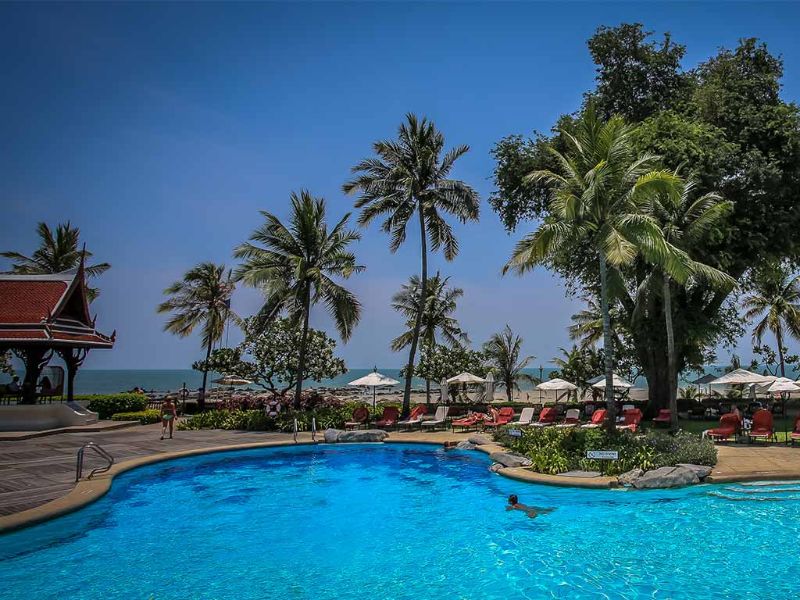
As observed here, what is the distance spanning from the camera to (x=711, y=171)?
68.3ft

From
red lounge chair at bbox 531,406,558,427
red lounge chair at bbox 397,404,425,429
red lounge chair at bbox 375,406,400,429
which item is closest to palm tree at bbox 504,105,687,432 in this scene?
red lounge chair at bbox 531,406,558,427

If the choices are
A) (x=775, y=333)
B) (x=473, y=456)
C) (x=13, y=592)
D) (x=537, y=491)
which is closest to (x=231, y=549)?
(x=13, y=592)

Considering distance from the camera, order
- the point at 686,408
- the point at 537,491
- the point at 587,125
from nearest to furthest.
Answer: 1. the point at 537,491
2. the point at 587,125
3. the point at 686,408

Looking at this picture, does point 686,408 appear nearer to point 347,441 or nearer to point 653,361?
point 653,361

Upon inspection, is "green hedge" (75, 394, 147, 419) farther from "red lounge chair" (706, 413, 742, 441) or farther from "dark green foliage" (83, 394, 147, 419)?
"red lounge chair" (706, 413, 742, 441)

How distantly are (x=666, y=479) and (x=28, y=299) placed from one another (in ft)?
81.8

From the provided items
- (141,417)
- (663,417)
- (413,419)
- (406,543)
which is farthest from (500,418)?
(141,417)

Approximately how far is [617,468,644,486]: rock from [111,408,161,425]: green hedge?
22426 millimetres

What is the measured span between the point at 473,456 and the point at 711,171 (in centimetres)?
1400

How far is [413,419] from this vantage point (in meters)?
25.0

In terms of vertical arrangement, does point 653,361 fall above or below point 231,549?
above

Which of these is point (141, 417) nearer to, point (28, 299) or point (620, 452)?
point (28, 299)

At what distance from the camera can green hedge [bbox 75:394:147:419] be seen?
90.3ft

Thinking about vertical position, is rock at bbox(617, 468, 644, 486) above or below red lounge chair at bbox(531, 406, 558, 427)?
below
